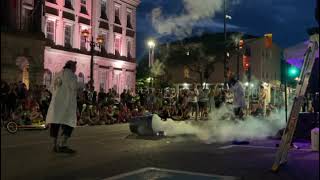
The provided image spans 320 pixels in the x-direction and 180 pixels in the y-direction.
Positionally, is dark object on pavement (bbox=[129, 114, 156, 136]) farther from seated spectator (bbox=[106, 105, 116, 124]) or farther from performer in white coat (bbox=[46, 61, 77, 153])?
seated spectator (bbox=[106, 105, 116, 124])

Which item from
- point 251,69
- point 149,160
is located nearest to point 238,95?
point 149,160

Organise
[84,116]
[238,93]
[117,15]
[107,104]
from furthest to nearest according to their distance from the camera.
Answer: [117,15], [107,104], [84,116], [238,93]

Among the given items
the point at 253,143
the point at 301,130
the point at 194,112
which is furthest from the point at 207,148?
the point at 194,112

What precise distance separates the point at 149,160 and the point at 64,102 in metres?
2.20

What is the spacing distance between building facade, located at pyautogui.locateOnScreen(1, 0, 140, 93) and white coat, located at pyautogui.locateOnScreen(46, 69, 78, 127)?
85.3 ft

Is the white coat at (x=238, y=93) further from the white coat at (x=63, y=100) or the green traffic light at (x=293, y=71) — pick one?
the white coat at (x=63, y=100)

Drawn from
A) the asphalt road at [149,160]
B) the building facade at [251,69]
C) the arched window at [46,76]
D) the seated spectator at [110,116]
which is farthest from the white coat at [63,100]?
the building facade at [251,69]

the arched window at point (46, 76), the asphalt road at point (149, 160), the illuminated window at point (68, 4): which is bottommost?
the asphalt road at point (149, 160)

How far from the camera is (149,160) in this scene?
920 cm

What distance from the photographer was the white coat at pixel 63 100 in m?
10.2

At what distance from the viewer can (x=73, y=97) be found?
34.0 ft

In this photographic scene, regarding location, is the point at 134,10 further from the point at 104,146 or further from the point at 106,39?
the point at 104,146

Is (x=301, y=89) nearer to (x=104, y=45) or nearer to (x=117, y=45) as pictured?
(x=104, y=45)

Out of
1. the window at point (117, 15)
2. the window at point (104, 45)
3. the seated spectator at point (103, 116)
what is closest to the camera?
the seated spectator at point (103, 116)
